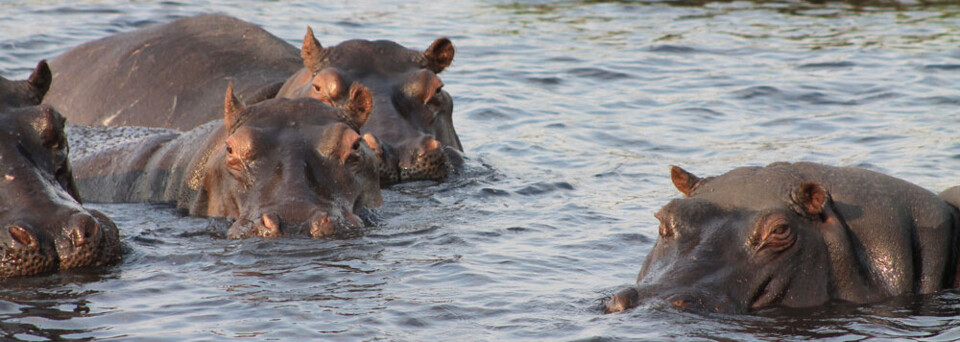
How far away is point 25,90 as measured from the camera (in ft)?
26.0

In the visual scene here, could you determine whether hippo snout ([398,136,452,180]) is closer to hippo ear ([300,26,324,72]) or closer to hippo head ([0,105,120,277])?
hippo ear ([300,26,324,72])

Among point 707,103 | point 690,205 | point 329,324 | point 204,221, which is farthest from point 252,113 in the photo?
point 707,103

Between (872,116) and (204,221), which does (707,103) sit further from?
(204,221)

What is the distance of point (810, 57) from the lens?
56.5 feet

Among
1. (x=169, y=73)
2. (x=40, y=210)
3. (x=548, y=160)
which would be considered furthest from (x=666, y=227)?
(x=169, y=73)

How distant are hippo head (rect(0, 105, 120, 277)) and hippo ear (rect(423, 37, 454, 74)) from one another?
166 inches

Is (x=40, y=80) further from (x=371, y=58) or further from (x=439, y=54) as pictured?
(x=439, y=54)

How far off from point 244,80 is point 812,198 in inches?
276

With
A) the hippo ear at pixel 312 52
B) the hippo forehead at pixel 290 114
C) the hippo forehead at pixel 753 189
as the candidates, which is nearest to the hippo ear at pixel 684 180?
the hippo forehead at pixel 753 189

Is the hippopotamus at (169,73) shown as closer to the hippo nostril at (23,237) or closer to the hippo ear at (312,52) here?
the hippo ear at (312,52)

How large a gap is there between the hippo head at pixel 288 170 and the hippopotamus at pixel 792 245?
227 cm

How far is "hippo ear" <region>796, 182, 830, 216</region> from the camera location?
21.6ft

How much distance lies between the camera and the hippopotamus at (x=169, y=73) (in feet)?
41.0

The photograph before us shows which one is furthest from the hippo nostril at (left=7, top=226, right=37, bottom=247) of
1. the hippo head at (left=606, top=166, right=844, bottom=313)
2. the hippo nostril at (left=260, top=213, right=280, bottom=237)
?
the hippo head at (left=606, top=166, right=844, bottom=313)
